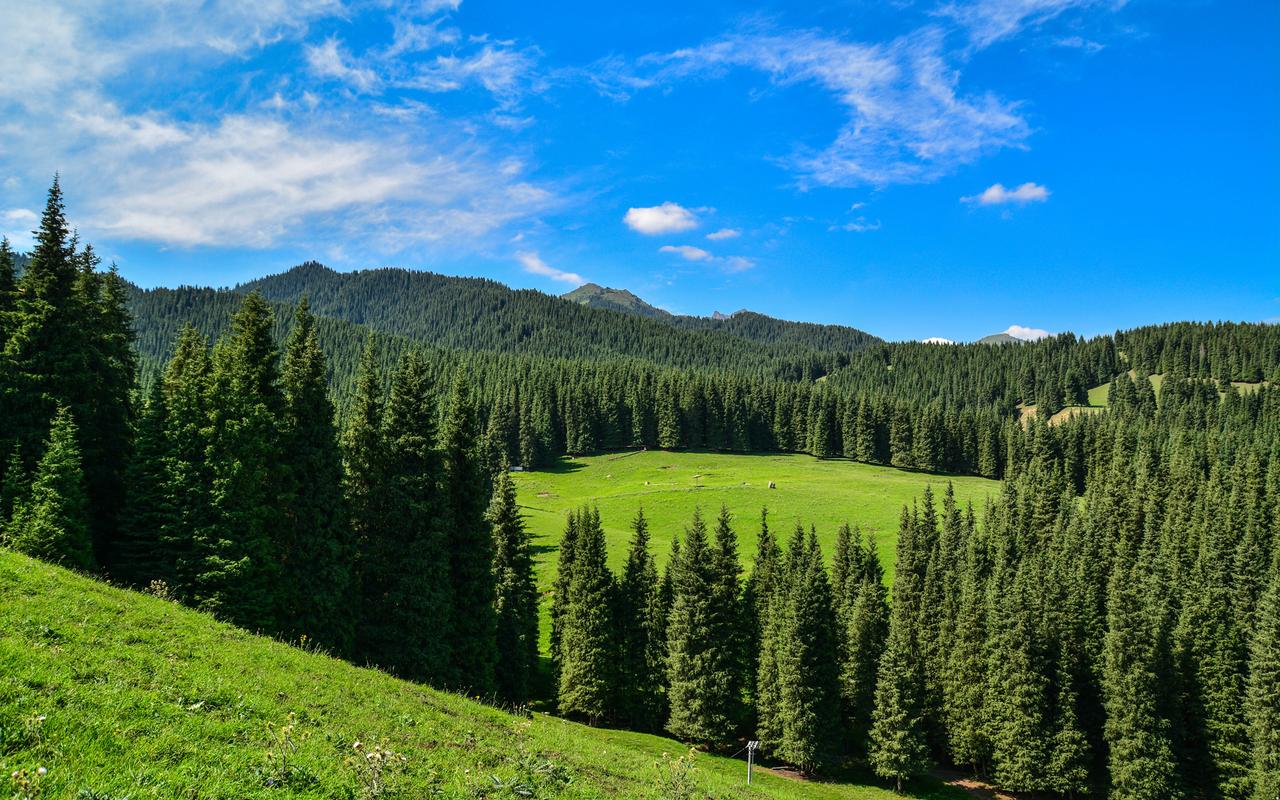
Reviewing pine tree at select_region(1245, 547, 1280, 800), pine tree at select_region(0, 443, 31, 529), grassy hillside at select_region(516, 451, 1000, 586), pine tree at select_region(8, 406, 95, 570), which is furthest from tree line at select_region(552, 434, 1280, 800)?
pine tree at select_region(0, 443, 31, 529)

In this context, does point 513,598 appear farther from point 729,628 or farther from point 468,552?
point 729,628

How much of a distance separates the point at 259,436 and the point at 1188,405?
237 m

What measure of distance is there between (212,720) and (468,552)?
2337 centimetres

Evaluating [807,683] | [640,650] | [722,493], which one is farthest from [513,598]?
[722,493]

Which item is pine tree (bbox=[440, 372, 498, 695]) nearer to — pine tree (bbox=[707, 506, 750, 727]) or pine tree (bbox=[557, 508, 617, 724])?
pine tree (bbox=[557, 508, 617, 724])

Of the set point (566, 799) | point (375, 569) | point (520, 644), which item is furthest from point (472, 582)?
point (566, 799)

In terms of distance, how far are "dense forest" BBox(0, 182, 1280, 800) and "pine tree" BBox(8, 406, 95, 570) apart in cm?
10

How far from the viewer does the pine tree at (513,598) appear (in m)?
44.0

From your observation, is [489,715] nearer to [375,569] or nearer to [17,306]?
[375,569]

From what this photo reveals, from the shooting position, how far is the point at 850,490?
110 metres

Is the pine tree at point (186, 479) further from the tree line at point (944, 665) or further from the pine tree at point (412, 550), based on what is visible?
the tree line at point (944, 665)

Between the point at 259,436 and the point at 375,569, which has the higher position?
the point at 259,436

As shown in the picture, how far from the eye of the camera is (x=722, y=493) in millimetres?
106750

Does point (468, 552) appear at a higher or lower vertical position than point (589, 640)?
higher
